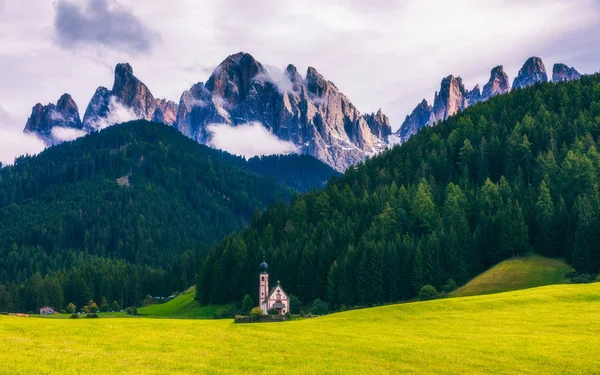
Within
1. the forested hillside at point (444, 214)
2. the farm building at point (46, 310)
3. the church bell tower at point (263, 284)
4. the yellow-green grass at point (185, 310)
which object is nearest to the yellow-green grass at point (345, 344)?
the forested hillside at point (444, 214)

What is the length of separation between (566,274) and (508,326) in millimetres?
45169

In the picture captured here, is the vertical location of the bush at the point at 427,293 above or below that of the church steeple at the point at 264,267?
below

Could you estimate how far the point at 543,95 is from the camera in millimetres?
176875

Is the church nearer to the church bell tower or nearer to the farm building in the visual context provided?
the church bell tower

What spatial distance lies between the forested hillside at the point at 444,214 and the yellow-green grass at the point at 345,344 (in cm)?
4136

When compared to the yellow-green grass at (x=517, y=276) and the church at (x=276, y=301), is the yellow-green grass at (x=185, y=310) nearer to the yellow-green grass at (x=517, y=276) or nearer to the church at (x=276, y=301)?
the church at (x=276, y=301)

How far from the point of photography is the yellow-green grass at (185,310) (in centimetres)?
11830

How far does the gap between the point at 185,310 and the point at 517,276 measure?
7385cm

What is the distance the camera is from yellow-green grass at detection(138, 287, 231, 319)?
118m

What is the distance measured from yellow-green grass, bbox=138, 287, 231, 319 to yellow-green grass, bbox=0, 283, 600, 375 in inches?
2480

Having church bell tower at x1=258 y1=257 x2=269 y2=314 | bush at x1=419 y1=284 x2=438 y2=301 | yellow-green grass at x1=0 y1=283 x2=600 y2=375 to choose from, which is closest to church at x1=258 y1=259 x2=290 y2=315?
church bell tower at x1=258 y1=257 x2=269 y2=314

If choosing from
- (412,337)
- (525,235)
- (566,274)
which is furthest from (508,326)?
(525,235)

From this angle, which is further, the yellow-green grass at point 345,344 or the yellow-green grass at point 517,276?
the yellow-green grass at point 517,276

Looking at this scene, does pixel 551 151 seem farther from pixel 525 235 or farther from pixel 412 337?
pixel 412 337
